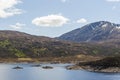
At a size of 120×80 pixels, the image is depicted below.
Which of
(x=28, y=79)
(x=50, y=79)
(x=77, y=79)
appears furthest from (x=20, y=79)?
(x=77, y=79)

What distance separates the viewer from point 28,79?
15500 centimetres

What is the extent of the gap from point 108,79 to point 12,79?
45226 mm

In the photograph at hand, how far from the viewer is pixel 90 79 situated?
507ft

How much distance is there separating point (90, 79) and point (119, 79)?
13.5 metres

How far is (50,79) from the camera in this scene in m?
153

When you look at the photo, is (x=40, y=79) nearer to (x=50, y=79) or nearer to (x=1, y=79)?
(x=50, y=79)

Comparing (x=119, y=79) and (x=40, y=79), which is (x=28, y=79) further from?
(x=119, y=79)

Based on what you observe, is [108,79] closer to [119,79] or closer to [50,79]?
[119,79]

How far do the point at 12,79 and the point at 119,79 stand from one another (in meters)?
50.2

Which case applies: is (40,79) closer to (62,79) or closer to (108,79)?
(62,79)

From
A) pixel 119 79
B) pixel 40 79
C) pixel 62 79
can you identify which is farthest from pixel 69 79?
pixel 119 79

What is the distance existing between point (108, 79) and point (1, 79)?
5072cm

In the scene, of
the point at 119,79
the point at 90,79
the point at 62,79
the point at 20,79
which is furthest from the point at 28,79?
the point at 119,79

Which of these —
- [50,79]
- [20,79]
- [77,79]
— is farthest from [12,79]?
[77,79]
